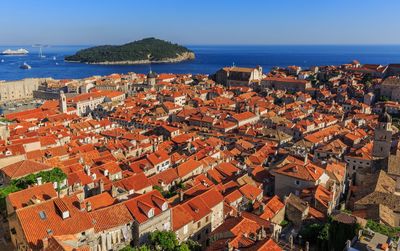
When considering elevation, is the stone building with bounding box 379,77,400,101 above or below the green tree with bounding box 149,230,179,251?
above

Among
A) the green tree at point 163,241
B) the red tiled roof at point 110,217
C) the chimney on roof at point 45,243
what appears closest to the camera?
the chimney on roof at point 45,243

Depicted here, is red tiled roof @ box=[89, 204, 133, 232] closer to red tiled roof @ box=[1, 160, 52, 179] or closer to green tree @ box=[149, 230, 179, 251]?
green tree @ box=[149, 230, 179, 251]

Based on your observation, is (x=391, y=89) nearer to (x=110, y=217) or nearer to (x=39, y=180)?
(x=110, y=217)

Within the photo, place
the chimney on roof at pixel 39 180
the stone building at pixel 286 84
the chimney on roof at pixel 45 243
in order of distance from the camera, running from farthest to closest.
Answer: the stone building at pixel 286 84
the chimney on roof at pixel 39 180
the chimney on roof at pixel 45 243

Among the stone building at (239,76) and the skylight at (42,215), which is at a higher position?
the stone building at (239,76)

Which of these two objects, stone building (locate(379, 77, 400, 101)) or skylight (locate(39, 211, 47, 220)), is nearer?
skylight (locate(39, 211, 47, 220))

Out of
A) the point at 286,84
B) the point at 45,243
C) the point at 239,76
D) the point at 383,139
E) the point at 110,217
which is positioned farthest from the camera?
the point at 239,76

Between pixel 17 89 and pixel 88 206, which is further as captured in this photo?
pixel 17 89

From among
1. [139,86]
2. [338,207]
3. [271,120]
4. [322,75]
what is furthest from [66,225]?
[322,75]

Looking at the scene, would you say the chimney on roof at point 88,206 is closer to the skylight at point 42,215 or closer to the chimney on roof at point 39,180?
the skylight at point 42,215

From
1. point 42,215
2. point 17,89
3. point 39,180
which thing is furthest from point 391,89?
point 17,89

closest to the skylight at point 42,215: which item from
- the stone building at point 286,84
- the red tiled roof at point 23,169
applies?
the red tiled roof at point 23,169

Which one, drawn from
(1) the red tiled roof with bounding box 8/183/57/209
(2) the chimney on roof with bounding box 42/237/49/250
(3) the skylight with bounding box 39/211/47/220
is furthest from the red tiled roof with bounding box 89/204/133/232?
(1) the red tiled roof with bounding box 8/183/57/209

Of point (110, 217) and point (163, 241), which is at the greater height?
point (110, 217)
